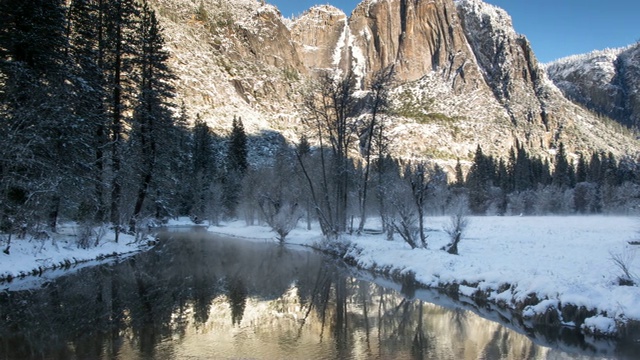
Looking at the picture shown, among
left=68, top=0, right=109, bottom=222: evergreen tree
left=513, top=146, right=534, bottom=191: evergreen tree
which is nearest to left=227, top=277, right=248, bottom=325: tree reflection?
left=68, top=0, right=109, bottom=222: evergreen tree

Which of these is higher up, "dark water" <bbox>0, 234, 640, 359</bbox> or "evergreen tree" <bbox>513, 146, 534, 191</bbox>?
"evergreen tree" <bbox>513, 146, 534, 191</bbox>

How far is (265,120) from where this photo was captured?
159 meters

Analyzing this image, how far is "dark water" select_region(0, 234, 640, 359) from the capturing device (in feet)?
27.6

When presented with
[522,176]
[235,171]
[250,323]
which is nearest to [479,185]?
[522,176]

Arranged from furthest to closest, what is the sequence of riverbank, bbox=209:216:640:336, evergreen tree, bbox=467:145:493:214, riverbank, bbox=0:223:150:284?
evergreen tree, bbox=467:145:493:214 → riverbank, bbox=0:223:150:284 → riverbank, bbox=209:216:640:336

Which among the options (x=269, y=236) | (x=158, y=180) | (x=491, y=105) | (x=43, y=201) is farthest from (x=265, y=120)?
(x=43, y=201)

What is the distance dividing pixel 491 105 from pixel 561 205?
12236 centimetres

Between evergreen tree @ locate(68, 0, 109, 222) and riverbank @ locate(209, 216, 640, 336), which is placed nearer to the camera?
riverbank @ locate(209, 216, 640, 336)

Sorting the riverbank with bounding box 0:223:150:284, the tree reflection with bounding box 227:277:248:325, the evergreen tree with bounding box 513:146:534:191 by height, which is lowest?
the tree reflection with bounding box 227:277:248:325

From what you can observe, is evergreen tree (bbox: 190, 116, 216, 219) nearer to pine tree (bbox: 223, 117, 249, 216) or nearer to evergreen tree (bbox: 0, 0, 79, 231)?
pine tree (bbox: 223, 117, 249, 216)

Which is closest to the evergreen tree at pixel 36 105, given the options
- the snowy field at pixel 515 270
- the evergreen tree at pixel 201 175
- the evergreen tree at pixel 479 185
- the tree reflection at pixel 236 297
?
the snowy field at pixel 515 270

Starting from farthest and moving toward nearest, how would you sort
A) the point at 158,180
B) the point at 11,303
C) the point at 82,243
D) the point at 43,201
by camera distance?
the point at 158,180, the point at 82,243, the point at 43,201, the point at 11,303

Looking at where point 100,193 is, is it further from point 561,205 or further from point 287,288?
point 561,205

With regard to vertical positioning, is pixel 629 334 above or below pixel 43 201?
below
